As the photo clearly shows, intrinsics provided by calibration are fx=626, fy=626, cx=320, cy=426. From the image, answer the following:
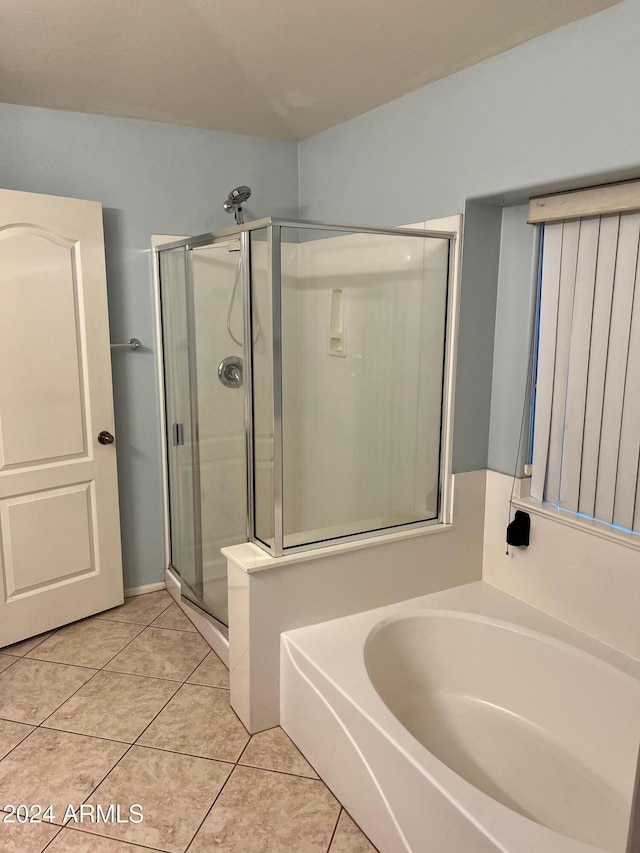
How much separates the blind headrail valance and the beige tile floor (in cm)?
199

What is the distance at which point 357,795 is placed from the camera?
180 cm

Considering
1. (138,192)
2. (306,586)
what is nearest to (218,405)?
(306,586)

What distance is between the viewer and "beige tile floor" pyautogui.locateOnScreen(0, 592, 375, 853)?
70.1 inches

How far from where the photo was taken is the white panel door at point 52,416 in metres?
2.57

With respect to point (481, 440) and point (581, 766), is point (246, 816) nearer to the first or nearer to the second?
point (581, 766)

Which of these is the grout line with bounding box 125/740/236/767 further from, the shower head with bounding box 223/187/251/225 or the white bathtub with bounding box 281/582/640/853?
the shower head with bounding box 223/187/251/225

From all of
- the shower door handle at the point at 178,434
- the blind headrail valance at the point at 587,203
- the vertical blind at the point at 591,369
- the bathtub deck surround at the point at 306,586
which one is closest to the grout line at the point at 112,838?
the bathtub deck surround at the point at 306,586

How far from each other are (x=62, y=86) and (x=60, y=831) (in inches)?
101

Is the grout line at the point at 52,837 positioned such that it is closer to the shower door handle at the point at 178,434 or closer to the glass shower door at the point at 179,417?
the glass shower door at the point at 179,417

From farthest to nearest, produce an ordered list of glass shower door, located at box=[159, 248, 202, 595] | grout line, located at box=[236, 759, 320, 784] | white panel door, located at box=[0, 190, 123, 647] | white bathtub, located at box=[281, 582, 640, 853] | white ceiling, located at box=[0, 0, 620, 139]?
glass shower door, located at box=[159, 248, 202, 595]
white panel door, located at box=[0, 190, 123, 647]
grout line, located at box=[236, 759, 320, 784]
white ceiling, located at box=[0, 0, 620, 139]
white bathtub, located at box=[281, 582, 640, 853]

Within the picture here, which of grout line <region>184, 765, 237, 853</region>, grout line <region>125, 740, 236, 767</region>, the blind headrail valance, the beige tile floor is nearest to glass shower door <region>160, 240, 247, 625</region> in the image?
the beige tile floor

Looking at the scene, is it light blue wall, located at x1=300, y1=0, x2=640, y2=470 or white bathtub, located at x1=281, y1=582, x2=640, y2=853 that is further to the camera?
light blue wall, located at x1=300, y1=0, x2=640, y2=470

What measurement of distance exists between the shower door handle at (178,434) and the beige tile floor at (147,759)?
0.89 meters

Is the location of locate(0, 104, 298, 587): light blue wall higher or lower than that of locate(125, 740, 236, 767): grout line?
higher
